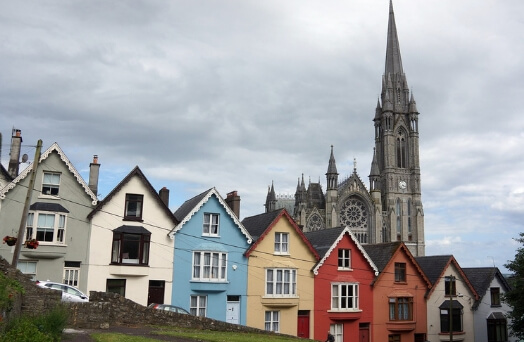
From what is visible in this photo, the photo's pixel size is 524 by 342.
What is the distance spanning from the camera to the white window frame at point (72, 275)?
120 ft

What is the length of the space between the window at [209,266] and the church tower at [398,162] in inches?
3110

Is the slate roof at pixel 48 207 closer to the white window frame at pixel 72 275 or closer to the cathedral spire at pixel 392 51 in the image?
the white window frame at pixel 72 275

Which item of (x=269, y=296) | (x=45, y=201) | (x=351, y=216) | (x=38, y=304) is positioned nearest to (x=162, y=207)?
(x=45, y=201)

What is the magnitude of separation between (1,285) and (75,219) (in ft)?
67.6

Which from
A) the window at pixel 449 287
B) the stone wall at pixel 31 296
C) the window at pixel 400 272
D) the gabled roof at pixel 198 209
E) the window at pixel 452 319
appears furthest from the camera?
the window at pixel 449 287

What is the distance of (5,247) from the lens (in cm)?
3597

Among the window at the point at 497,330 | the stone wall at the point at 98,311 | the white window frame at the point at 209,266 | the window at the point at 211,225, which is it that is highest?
the window at the point at 211,225

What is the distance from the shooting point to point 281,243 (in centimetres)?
4206

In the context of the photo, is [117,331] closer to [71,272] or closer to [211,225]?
[71,272]

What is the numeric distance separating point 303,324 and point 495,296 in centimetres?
1960

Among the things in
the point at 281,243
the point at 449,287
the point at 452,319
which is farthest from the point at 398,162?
the point at 281,243

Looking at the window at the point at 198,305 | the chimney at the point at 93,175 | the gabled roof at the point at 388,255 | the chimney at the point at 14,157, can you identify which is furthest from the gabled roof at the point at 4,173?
the gabled roof at the point at 388,255

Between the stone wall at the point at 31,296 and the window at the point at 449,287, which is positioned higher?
the window at the point at 449,287

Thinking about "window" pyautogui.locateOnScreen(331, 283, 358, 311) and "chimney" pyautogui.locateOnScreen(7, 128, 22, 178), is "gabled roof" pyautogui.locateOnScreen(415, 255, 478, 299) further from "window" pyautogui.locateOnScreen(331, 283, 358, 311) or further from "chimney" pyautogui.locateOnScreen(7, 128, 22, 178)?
"chimney" pyautogui.locateOnScreen(7, 128, 22, 178)
